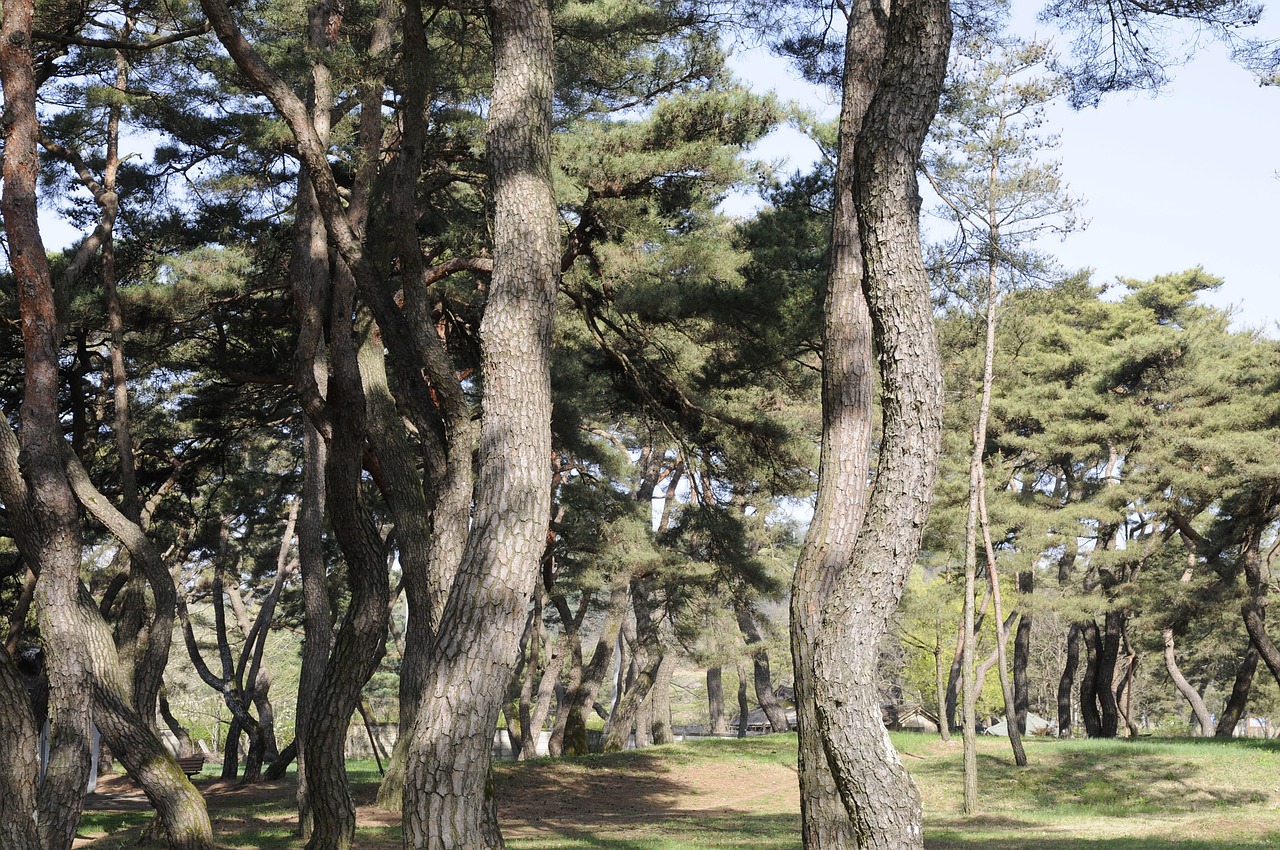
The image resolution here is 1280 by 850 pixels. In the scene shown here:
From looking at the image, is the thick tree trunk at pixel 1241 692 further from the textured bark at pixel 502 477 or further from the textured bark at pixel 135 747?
the textured bark at pixel 502 477

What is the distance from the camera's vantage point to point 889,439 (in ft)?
15.8

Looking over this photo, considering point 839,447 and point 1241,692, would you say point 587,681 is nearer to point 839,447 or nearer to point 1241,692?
point 1241,692

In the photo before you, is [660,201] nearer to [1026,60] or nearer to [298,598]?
[1026,60]

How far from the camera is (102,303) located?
38.3ft

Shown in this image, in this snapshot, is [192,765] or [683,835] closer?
[683,835]

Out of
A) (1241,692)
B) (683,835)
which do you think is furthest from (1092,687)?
(683,835)

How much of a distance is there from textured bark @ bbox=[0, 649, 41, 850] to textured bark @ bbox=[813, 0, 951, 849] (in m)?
4.71

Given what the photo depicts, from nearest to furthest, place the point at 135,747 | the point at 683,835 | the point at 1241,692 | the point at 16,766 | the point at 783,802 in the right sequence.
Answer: the point at 16,766
the point at 135,747
the point at 683,835
the point at 783,802
the point at 1241,692

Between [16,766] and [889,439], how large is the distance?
537cm

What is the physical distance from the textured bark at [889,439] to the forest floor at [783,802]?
6.14 meters

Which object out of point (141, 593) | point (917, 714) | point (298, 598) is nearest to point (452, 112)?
point (141, 593)

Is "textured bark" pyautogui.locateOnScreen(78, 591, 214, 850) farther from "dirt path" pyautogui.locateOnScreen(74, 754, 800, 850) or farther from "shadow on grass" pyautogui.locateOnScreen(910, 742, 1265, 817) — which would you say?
"shadow on grass" pyautogui.locateOnScreen(910, 742, 1265, 817)

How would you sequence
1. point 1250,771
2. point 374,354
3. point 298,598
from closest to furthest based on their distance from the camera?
point 374,354 < point 1250,771 < point 298,598

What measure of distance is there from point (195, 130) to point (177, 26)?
1.26m
